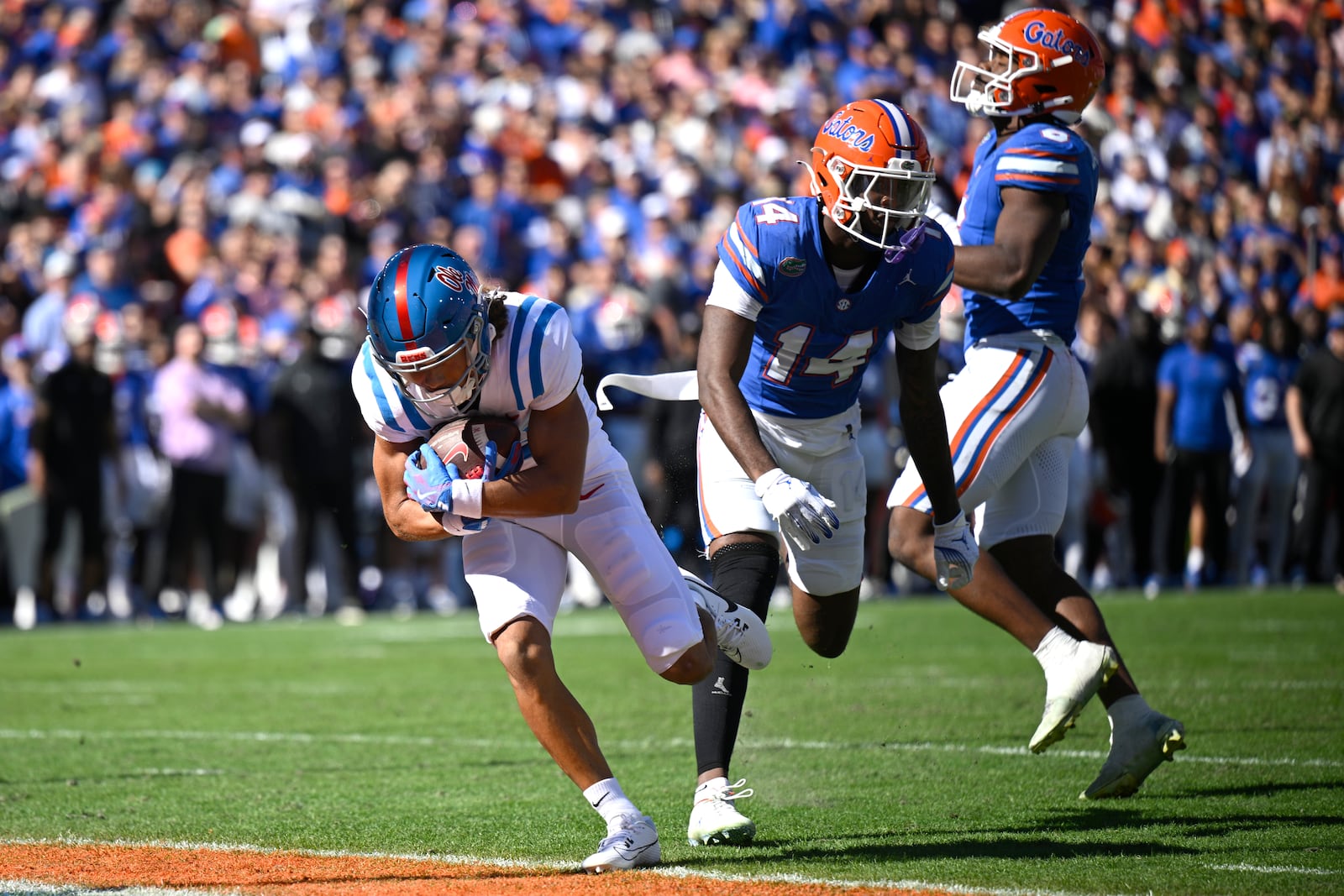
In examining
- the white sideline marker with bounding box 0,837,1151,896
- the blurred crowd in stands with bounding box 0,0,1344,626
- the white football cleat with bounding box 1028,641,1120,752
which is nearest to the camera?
the white sideline marker with bounding box 0,837,1151,896

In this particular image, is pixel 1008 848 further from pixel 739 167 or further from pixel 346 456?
pixel 739 167

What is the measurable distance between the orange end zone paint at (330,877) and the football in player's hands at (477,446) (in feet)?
3.20

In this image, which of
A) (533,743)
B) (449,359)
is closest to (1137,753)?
(449,359)

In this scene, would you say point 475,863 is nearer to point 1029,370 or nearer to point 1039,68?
point 1029,370

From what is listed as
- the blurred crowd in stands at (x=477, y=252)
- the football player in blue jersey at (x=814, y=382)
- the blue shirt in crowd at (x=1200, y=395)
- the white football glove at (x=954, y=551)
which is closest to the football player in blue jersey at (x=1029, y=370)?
the white football glove at (x=954, y=551)

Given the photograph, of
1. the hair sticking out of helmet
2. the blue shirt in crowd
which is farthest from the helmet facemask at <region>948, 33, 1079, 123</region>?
the blue shirt in crowd

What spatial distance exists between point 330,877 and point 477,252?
10.1 metres

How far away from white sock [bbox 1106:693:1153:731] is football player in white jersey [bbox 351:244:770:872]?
52.4 inches

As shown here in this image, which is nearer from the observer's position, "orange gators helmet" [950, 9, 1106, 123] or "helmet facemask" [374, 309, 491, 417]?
"helmet facemask" [374, 309, 491, 417]

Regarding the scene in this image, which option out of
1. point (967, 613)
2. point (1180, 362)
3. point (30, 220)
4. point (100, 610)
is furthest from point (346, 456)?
point (1180, 362)

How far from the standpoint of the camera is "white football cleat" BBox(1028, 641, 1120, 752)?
187 inches

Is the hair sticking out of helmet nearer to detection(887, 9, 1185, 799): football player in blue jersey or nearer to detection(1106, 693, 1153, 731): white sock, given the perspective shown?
detection(887, 9, 1185, 799): football player in blue jersey

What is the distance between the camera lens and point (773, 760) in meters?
5.78

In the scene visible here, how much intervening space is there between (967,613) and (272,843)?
306 inches
